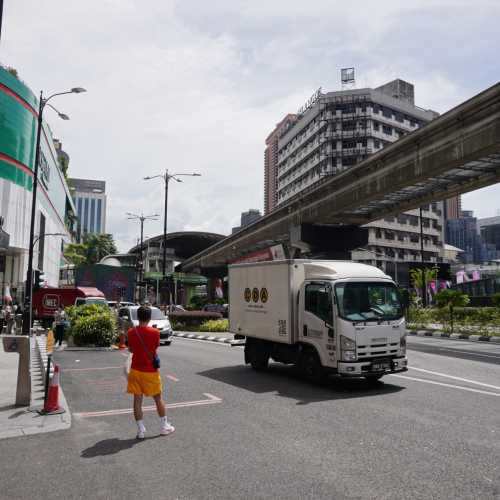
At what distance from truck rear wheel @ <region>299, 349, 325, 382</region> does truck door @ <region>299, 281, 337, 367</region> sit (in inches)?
10.6

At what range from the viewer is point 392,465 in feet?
18.0

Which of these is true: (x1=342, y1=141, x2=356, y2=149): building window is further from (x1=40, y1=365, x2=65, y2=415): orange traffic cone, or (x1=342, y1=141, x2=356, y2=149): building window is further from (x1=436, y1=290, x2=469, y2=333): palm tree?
(x1=40, y1=365, x2=65, y2=415): orange traffic cone

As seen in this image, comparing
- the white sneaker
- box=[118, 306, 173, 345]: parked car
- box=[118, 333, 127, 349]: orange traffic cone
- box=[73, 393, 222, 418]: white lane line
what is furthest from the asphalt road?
box=[118, 306, 173, 345]: parked car

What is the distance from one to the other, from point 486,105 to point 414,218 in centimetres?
7478

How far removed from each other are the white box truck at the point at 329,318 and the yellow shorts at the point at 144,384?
430 centimetres

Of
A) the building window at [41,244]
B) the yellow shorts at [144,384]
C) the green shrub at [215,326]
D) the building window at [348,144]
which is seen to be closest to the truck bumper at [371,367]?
the yellow shorts at [144,384]

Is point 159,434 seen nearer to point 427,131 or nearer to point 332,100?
point 427,131

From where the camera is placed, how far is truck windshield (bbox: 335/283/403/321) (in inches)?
400

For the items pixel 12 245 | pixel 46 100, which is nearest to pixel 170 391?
Result: pixel 46 100

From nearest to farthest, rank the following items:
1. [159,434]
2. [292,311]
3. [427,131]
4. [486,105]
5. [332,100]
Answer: [159,434]
[292,311]
[486,105]
[427,131]
[332,100]

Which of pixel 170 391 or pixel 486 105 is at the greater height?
pixel 486 105

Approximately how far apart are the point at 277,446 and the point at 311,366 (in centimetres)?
472

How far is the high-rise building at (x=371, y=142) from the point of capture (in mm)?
85625

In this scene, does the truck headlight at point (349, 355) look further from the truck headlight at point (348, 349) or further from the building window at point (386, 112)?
the building window at point (386, 112)
